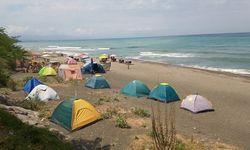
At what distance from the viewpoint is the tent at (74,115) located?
448 inches

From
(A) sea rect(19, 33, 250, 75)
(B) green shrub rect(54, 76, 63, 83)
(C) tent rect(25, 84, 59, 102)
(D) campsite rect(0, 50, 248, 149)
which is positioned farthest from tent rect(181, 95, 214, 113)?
(A) sea rect(19, 33, 250, 75)

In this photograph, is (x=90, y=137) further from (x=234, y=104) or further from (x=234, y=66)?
(x=234, y=66)

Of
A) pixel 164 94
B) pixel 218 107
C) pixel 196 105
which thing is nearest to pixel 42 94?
pixel 164 94

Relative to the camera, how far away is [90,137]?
10539mm

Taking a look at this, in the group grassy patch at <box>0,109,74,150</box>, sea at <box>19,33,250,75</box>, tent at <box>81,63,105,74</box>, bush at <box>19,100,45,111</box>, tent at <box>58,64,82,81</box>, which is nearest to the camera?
grassy patch at <box>0,109,74,150</box>

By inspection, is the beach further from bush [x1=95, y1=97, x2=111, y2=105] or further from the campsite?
bush [x1=95, y1=97, x2=111, y2=105]

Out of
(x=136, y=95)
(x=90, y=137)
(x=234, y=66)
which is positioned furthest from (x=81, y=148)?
(x=234, y=66)

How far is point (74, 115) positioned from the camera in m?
11.5

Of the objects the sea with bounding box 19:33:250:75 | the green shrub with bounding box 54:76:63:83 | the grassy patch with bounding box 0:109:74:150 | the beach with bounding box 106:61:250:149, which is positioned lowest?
the sea with bounding box 19:33:250:75

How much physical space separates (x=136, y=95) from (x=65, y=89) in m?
5.34

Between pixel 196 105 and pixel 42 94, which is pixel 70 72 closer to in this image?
pixel 42 94

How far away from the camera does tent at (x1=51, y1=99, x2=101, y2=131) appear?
448 inches

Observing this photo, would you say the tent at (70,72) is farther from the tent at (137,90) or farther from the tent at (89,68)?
the tent at (137,90)

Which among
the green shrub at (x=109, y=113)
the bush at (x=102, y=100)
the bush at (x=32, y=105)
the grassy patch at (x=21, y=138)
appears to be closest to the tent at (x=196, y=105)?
the green shrub at (x=109, y=113)
